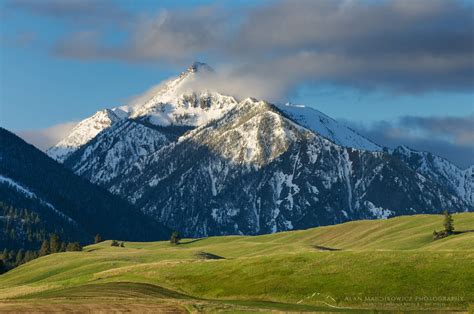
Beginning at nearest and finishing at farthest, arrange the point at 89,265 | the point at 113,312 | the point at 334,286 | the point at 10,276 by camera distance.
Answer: the point at 113,312, the point at 334,286, the point at 89,265, the point at 10,276

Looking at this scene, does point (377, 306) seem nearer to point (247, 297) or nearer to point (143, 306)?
point (247, 297)

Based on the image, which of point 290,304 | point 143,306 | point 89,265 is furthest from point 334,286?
point 89,265

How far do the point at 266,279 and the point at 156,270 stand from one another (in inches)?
797

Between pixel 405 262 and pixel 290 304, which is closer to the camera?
pixel 290 304

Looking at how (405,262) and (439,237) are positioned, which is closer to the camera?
(405,262)

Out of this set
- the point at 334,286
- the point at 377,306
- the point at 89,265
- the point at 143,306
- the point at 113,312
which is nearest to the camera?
the point at 113,312

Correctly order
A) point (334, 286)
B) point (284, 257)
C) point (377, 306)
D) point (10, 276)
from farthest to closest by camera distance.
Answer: point (10, 276) → point (284, 257) → point (334, 286) → point (377, 306)

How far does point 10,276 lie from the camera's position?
186500mm

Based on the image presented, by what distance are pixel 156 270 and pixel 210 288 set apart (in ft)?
51.5

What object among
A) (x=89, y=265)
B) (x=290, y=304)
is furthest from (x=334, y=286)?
(x=89, y=265)

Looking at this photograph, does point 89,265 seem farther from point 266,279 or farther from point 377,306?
point 377,306

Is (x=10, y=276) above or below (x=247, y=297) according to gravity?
above

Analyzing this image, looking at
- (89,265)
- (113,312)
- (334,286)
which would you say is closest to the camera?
(113,312)

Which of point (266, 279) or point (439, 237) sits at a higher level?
point (439, 237)
